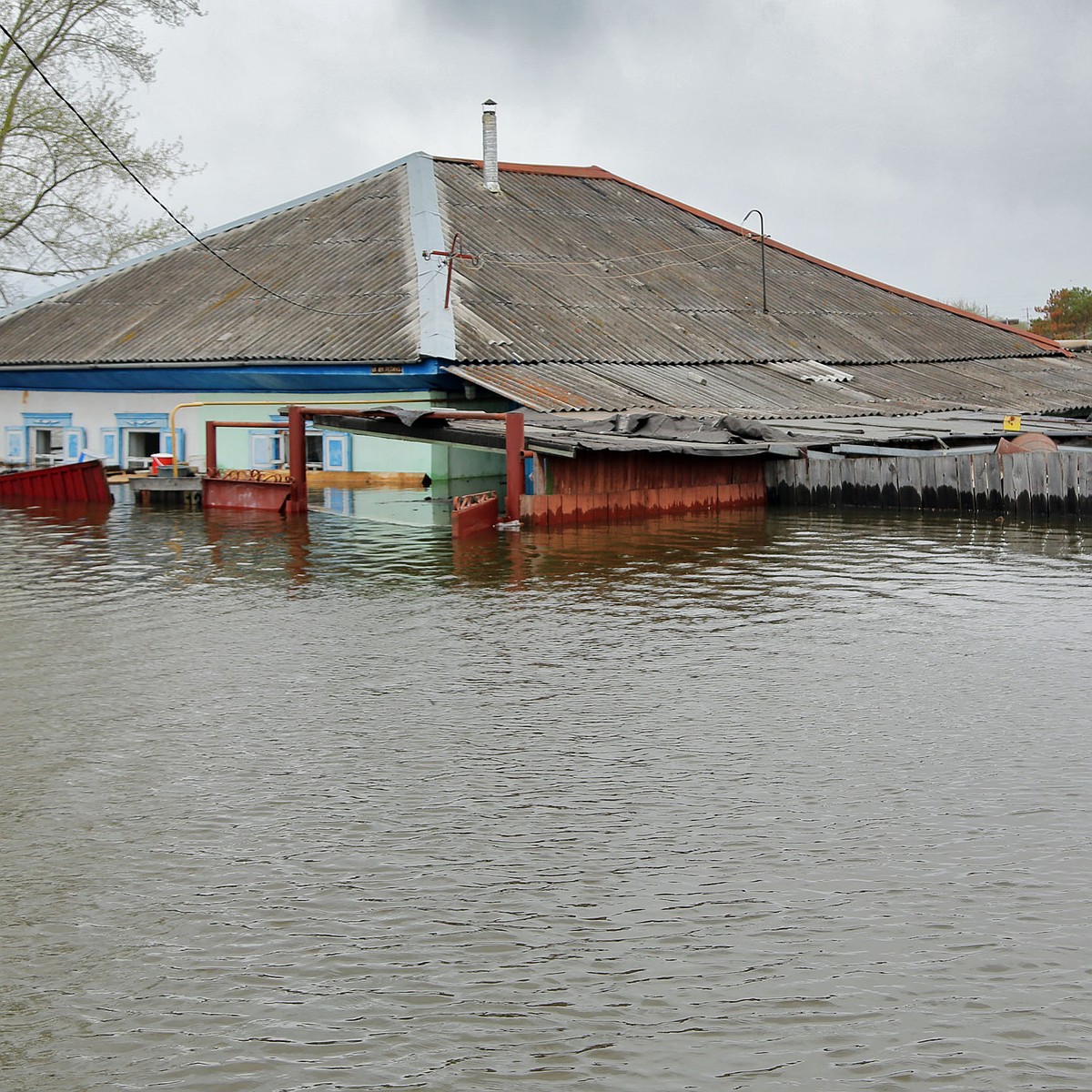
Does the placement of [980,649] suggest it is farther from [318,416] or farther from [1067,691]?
[318,416]

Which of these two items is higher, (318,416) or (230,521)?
(318,416)

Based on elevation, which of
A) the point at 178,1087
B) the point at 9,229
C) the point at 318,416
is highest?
the point at 9,229

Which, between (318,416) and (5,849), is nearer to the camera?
(5,849)

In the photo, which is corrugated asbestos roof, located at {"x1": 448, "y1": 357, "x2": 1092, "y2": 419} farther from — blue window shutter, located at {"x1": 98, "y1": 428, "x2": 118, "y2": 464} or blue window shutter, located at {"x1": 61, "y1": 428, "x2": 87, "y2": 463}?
blue window shutter, located at {"x1": 61, "y1": 428, "x2": 87, "y2": 463}

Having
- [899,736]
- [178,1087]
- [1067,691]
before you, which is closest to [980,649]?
[1067,691]

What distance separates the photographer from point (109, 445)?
111ft

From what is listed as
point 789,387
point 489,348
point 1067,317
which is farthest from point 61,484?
point 1067,317

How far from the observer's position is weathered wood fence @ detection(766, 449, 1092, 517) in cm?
2483

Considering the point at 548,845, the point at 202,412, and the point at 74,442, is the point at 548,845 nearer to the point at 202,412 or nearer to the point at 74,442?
the point at 202,412

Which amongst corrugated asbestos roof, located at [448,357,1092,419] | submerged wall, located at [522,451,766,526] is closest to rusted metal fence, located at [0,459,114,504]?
corrugated asbestos roof, located at [448,357,1092,419]

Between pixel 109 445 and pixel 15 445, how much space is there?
10.2 ft

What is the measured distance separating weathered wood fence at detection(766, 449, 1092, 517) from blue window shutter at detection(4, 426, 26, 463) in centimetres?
1841

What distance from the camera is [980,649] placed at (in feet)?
43.1

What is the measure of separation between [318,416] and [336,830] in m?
18.7
